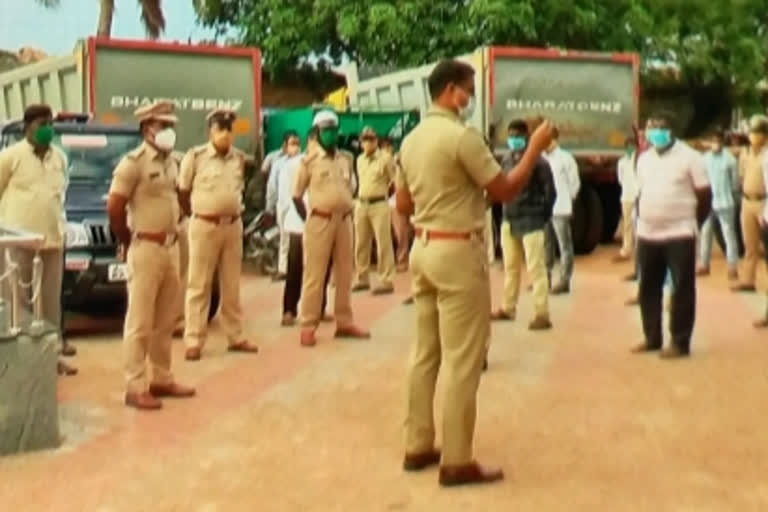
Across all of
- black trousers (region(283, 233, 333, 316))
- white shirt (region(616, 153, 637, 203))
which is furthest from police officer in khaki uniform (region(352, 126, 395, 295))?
white shirt (region(616, 153, 637, 203))

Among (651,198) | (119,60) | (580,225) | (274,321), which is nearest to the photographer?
(651,198)

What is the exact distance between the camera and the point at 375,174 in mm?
15891

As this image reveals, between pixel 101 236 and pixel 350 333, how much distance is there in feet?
7.69

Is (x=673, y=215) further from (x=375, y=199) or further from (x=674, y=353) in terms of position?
(x=375, y=199)

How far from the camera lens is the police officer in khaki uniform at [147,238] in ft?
28.5

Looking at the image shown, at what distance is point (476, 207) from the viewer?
677 centimetres

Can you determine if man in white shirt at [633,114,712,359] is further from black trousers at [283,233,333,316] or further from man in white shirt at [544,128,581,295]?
man in white shirt at [544,128,581,295]

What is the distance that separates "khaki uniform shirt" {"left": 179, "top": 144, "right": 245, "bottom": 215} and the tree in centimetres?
1879

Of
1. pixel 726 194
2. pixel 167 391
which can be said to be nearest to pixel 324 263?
pixel 167 391

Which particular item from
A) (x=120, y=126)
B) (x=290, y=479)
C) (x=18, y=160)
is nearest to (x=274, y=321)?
(x=120, y=126)

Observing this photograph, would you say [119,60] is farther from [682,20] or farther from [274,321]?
[682,20]

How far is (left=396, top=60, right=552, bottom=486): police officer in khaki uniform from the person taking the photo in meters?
6.65

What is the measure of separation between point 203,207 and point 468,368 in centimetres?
455

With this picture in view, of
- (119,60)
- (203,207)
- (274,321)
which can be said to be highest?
(119,60)
